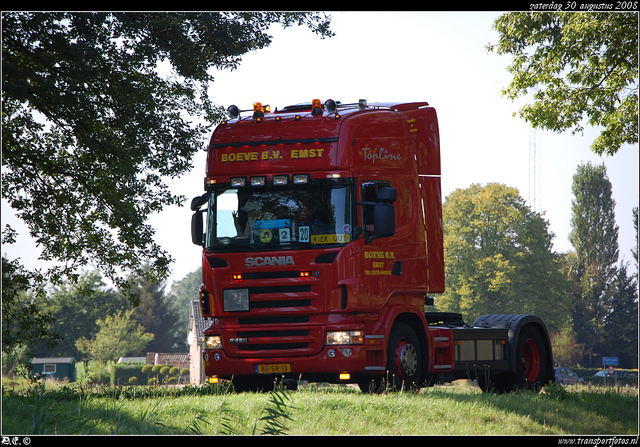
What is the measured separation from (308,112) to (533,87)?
7105 millimetres

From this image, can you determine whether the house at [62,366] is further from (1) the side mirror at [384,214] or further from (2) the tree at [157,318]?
(1) the side mirror at [384,214]

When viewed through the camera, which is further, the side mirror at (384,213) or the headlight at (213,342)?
the headlight at (213,342)

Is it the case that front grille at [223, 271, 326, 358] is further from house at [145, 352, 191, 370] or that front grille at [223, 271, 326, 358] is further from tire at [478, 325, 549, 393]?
house at [145, 352, 191, 370]

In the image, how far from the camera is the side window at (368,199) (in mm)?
10463

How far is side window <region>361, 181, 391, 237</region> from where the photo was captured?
412 inches

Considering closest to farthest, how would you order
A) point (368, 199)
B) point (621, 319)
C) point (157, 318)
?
point (368, 199) → point (621, 319) → point (157, 318)

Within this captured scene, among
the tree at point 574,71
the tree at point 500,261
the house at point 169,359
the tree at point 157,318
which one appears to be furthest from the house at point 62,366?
the tree at point 574,71

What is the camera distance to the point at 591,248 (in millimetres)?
56719

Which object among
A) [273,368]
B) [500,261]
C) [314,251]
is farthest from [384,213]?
[500,261]

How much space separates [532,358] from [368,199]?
227 inches

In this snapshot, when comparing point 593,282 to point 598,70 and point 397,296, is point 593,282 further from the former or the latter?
point 397,296

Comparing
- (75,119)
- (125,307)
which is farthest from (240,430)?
(125,307)

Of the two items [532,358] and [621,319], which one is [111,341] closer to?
[621,319]

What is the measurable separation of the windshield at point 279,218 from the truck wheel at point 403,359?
5.98 ft
